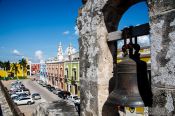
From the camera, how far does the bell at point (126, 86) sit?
2660 millimetres

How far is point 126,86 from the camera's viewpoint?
2770 mm

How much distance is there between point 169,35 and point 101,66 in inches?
56.4

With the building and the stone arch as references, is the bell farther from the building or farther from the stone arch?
the building

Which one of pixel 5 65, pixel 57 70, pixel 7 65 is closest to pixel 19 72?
pixel 7 65

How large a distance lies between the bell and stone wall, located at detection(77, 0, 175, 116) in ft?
1.27

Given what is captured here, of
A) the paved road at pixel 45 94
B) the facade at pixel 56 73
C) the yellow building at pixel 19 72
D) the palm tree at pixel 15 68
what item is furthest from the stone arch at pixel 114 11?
the yellow building at pixel 19 72

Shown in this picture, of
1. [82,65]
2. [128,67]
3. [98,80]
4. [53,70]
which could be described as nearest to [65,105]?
[82,65]

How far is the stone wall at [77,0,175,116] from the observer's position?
7.27 feet

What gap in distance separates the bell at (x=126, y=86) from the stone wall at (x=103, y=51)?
1.27 ft

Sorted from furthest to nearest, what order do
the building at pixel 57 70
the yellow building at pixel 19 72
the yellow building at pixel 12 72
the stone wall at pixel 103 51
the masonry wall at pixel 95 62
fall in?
1. the yellow building at pixel 19 72
2. the yellow building at pixel 12 72
3. the building at pixel 57 70
4. the masonry wall at pixel 95 62
5. the stone wall at pixel 103 51

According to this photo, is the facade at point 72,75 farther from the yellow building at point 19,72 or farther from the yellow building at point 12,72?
the yellow building at point 19,72

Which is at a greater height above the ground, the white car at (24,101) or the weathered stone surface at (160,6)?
the weathered stone surface at (160,6)

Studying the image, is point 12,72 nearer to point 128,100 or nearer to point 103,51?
point 103,51

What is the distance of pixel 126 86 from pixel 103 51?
0.82 meters
